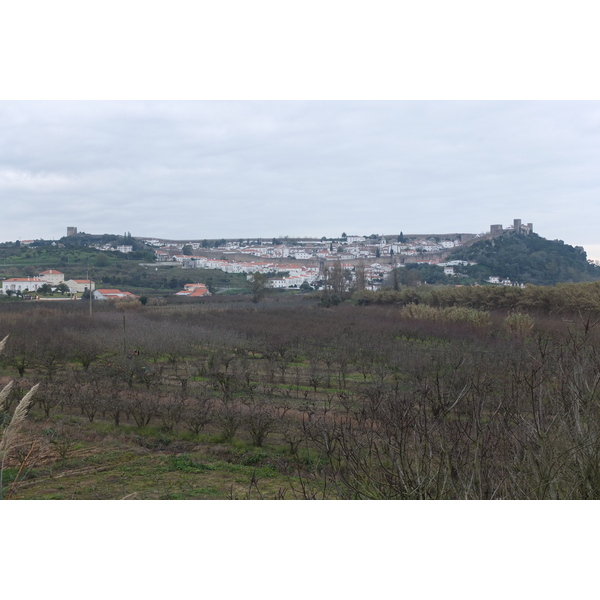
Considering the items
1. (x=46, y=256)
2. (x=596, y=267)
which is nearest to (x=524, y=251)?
(x=596, y=267)

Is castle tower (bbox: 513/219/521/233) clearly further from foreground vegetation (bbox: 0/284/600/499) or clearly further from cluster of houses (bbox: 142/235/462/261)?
foreground vegetation (bbox: 0/284/600/499)

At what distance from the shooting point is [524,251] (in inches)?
2638

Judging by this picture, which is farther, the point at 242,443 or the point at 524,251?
the point at 524,251

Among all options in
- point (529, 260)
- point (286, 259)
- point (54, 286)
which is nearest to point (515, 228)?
point (529, 260)

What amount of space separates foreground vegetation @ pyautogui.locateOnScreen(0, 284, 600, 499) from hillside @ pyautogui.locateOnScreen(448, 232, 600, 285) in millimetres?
34060

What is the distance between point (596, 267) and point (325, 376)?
54527mm

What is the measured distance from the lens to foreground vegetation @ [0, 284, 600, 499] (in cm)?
303

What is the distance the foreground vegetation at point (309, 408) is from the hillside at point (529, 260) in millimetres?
34060

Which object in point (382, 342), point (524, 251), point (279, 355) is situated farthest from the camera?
point (524, 251)

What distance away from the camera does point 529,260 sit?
59719 millimetres

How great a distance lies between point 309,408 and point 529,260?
5702 centimetres

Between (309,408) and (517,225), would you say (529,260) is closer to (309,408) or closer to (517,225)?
(517,225)

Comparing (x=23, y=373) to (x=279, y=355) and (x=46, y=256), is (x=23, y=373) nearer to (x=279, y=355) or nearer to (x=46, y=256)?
(x=279, y=355)

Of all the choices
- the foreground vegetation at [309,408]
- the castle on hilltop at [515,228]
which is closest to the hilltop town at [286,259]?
the castle on hilltop at [515,228]
